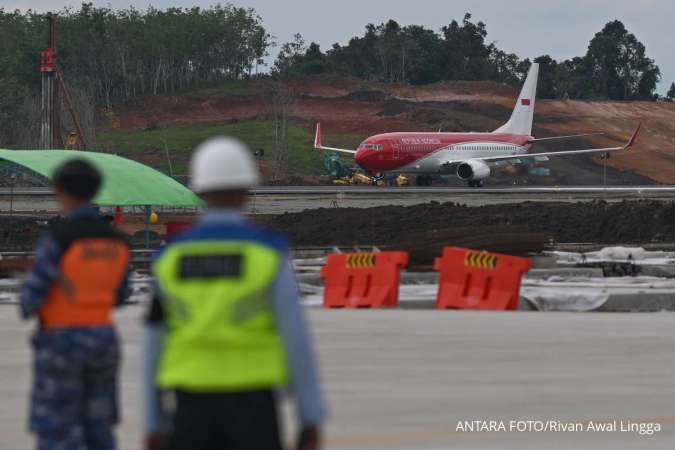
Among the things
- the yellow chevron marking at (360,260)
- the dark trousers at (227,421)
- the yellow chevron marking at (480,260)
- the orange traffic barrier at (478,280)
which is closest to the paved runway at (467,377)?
the orange traffic barrier at (478,280)

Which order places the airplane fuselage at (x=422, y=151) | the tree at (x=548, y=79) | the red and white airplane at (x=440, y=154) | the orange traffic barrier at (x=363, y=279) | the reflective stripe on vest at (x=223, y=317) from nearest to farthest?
1. the reflective stripe on vest at (x=223, y=317)
2. the orange traffic barrier at (x=363, y=279)
3. the airplane fuselage at (x=422, y=151)
4. the red and white airplane at (x=440, y=154)
5. the tree at (x=548, y=79)

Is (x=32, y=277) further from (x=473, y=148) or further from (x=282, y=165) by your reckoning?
(x=282, y=165)

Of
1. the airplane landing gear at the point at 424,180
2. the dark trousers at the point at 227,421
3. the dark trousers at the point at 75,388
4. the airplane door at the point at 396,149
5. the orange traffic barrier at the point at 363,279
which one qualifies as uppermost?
the dark trousers at the point at 227,421

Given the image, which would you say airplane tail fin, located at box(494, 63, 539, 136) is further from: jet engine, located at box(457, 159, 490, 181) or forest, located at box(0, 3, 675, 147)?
forest, located at box(0, 3, 675, 147)

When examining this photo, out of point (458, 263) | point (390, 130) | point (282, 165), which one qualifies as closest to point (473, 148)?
point (282, 165)

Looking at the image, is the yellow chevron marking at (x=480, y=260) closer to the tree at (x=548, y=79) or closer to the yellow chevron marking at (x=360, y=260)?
the yellow chevron marking at (x=360, y=260)

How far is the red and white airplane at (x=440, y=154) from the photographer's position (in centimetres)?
6962

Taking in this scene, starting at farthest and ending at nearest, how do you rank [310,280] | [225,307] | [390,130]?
[390,130], [310,280], [225,307]

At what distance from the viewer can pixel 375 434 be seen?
8992mm

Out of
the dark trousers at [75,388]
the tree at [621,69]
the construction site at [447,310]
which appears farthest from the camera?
the tree at [621,69]

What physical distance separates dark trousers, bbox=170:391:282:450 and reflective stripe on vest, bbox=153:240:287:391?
37 millimetres

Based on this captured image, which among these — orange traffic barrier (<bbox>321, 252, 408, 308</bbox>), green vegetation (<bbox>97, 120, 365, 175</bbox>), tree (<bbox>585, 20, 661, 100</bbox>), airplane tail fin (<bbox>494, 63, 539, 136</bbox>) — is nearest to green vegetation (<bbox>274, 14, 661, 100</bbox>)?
tree (<bbox>585, 20, 661, 100</bbox>)

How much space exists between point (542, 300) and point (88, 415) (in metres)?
12.5

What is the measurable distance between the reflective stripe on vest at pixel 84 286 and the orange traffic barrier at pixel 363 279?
12.1 metres
